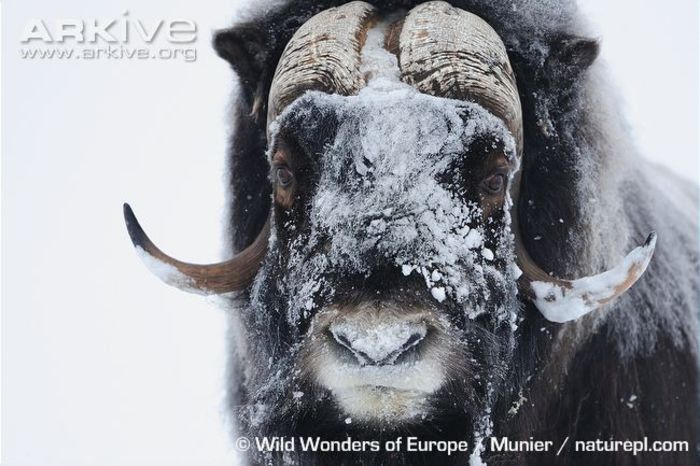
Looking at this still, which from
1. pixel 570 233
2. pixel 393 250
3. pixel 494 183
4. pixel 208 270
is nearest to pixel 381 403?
pixel 393 250

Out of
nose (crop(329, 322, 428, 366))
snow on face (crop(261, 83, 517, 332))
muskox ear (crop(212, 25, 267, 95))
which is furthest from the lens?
muskox ear (crop(212, 25, 267, 95))

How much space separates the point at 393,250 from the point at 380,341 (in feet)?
0.95

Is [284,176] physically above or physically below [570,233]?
above

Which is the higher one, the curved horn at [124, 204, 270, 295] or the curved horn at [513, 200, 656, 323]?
the curved horn at [513, 200, 656, 323]

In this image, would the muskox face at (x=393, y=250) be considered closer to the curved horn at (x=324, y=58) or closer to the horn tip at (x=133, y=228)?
the curved horn at (x=324, y=58)

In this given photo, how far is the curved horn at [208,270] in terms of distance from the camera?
115 inches

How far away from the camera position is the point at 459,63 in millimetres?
2691

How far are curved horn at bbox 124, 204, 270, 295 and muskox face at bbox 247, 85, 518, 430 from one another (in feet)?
0.78

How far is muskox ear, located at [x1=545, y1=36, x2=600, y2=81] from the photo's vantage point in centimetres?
299

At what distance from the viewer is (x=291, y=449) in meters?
2.67

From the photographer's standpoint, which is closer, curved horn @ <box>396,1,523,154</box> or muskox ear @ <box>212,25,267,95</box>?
curved horn @ <box>396,1,523,154</box>

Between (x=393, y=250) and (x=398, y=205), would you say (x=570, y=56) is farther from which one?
(x=393, y=250)

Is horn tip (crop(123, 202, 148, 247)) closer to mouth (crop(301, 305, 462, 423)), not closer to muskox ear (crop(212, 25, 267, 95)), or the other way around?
muskox ear (crop(212, 25, 267, 95))

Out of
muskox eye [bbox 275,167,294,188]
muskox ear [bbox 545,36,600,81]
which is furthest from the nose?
muskox ear [bbox 545,36,600,81]
